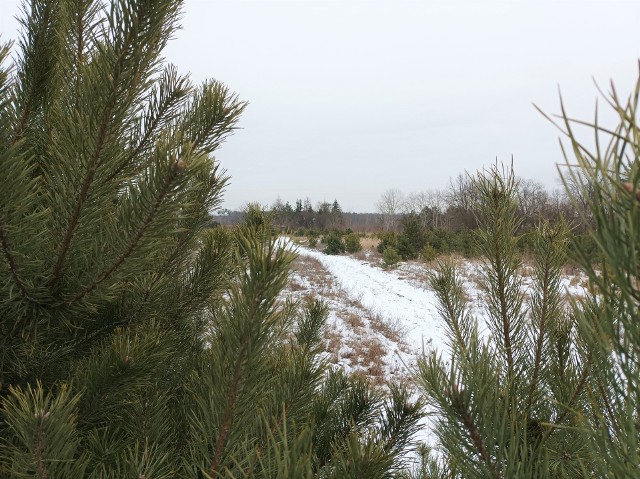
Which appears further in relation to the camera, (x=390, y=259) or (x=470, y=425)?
(x=390, y=259)

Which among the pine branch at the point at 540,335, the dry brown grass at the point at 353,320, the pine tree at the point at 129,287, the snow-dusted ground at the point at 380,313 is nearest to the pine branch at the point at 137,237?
the pine tree at the point at 129,287

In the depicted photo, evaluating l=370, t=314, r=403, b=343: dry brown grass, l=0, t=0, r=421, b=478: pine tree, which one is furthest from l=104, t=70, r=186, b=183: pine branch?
l=370, t=314, r=403, b=343: dry brown grass

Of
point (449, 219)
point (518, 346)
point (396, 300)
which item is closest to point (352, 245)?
point (449, 219)

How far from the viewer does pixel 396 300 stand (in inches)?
428

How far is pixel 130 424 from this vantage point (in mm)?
1165

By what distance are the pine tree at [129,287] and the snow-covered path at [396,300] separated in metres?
4.79

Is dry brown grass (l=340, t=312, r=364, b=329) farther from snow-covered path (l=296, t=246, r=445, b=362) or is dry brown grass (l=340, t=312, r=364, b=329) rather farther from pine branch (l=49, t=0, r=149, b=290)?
pine branch (l=49, t=0, r=149, b=290)

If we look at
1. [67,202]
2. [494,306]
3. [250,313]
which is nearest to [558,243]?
[494,306]

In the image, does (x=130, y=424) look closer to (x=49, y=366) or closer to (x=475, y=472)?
(x=49, y=366)

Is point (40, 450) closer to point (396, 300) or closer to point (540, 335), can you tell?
point (540, 335)

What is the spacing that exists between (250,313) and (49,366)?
0.89 m

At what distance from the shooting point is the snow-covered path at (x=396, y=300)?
804 centimetres

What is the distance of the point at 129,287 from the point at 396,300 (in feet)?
33.4

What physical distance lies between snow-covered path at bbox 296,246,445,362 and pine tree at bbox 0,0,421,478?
4788mm
